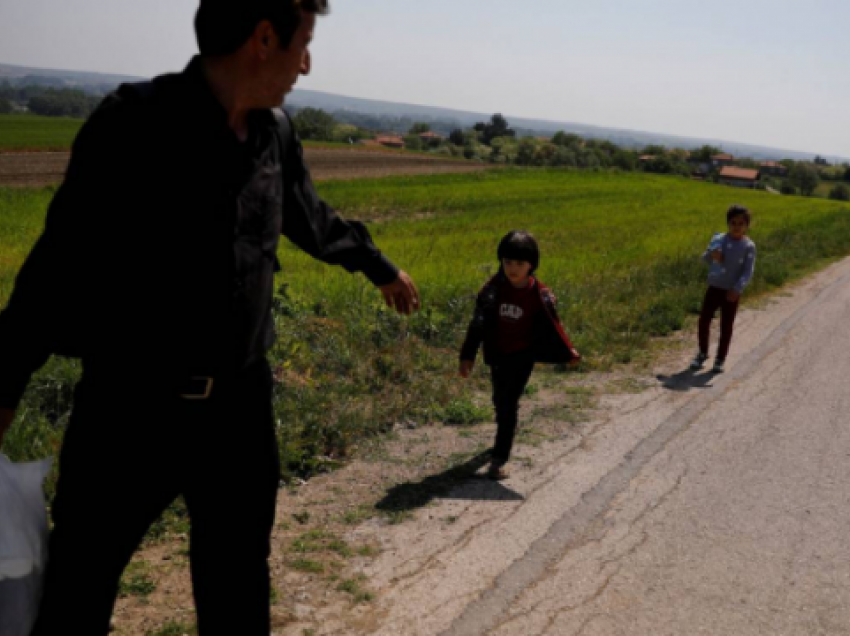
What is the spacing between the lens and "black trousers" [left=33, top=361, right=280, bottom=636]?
202 cm

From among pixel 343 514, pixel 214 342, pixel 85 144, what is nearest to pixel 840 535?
pixel 343 514

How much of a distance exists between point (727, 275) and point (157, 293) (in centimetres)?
698

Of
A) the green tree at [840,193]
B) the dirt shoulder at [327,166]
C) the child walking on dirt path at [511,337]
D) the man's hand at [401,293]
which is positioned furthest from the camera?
the green tree at [840,193]

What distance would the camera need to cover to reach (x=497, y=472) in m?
4.83

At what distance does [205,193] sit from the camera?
2.03 metres

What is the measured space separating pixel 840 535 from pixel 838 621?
3.14ft

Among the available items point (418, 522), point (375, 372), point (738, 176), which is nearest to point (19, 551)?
point (418, 522)

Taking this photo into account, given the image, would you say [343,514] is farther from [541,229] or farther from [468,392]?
[541,229]

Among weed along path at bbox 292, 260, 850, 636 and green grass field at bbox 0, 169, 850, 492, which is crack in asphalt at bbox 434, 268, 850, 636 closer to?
weed along path at bbox 292, 260, 850, 636

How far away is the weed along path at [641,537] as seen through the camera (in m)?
3.41

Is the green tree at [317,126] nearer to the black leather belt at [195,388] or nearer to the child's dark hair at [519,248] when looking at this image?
the child's dark hair at [519,248]

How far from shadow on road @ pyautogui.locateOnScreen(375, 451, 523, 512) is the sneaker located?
364 cm

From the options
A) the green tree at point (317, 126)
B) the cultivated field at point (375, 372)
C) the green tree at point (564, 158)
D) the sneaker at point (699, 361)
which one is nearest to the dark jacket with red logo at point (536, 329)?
the cultivated field at point (375, 372)

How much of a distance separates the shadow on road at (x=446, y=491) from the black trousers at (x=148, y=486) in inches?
81.5
